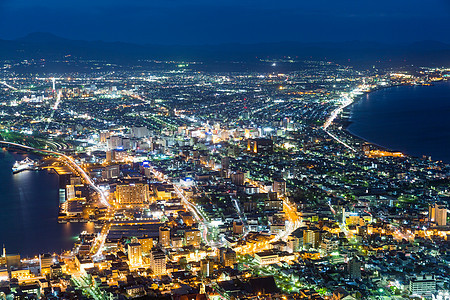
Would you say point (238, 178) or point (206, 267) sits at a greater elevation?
point (238, 178)

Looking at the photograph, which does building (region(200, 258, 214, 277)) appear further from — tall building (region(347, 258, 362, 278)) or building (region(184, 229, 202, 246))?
tall building (region(347, 258, 362, 278))

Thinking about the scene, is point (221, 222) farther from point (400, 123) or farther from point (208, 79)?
point (208, 79)

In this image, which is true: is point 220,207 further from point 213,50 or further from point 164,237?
point 213,50

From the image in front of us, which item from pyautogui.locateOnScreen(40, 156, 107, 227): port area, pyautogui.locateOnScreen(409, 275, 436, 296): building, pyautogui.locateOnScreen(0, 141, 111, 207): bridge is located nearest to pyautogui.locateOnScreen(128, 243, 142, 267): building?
pyautogui.locateOnScreen(40, 156, 107, 227): port area

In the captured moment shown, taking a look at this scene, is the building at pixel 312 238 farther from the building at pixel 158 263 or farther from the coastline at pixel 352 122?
the coastline at pixel 352 122

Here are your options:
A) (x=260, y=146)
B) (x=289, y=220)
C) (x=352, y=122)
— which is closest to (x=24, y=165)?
(x=260, y=146)

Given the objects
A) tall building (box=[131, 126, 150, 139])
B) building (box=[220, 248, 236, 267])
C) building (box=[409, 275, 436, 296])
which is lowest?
building (box=[409, 275, 436, 296])
